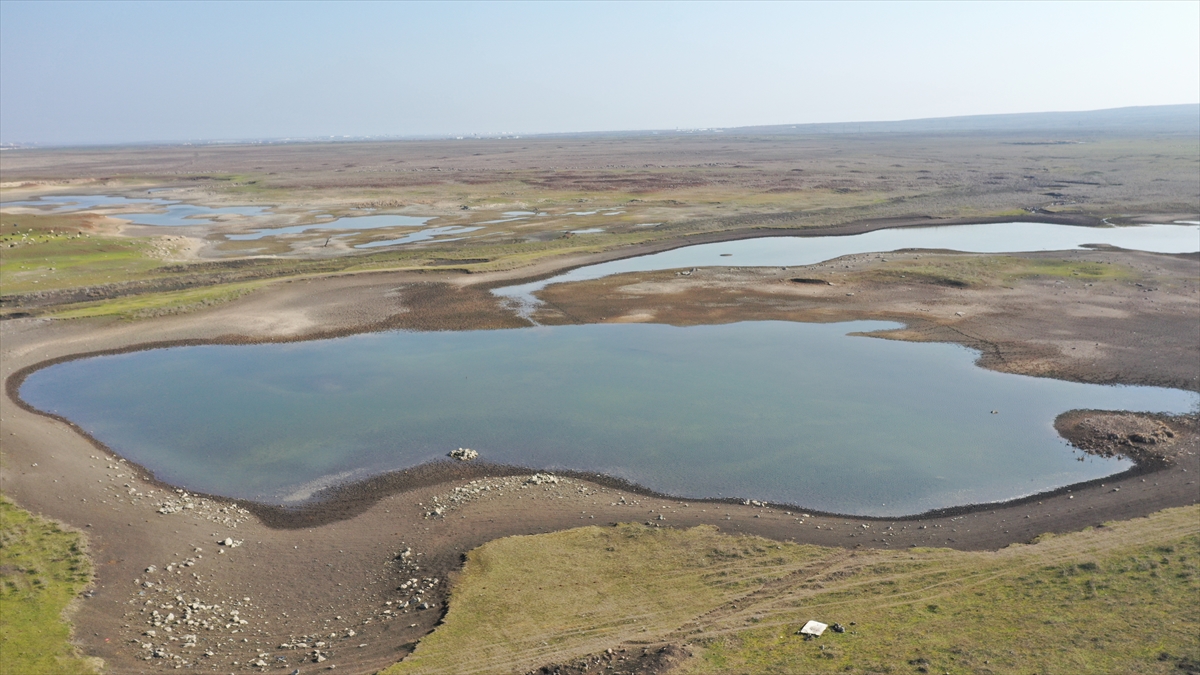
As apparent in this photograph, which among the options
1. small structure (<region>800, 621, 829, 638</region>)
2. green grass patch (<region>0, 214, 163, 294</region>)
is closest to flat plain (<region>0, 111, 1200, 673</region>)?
small structure (<region>800, 621, 829, 638</region>)

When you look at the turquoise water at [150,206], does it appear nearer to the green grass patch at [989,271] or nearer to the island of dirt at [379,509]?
the island of dirt at [379,509]

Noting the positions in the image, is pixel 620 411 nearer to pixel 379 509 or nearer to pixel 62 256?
pixel 379 509

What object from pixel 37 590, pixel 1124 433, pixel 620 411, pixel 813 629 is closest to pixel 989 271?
pixel 1124 433

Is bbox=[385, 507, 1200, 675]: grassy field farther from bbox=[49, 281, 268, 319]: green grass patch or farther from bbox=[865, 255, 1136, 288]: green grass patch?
bbox=[49, 281, 268, 319]: green grass patch

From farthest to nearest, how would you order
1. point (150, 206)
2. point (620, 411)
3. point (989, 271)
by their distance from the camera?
point (150, 206), point (989, 271), point (620, 411)

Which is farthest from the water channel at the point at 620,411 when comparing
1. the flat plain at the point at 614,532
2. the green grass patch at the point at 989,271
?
the green grass patch at the point at 989,271

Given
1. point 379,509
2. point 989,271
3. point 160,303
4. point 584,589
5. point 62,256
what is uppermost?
point 62,256
